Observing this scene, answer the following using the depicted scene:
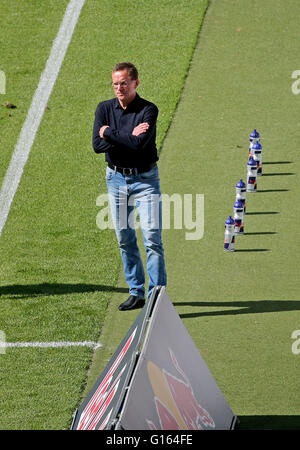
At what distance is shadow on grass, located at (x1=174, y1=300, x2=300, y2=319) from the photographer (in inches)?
396

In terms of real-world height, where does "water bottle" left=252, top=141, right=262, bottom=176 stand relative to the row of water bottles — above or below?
above

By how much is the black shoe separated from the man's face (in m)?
2.02

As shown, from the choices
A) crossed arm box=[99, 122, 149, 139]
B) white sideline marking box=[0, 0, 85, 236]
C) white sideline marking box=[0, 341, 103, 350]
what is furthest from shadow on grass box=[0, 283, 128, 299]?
crossed arm box=[99, 122, 149, 139]

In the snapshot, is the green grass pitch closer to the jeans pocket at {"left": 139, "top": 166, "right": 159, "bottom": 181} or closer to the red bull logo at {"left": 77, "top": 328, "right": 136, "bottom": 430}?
the red bull logo at {"left": 77, "top": 328, "right": 136, "bottom": 430}

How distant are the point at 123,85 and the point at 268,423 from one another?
11.5 feet

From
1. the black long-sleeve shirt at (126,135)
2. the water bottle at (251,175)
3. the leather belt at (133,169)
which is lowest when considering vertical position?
the water bottle at (251,175)

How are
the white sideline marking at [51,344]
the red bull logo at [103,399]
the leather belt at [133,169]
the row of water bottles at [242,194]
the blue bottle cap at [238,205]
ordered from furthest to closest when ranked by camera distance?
the blue bottle cap at [238,205]
the row of water bottles at [242,194]
the leather belt at [133,169]
the white sideline marking at [51,344]
the red bull logo at [103,399]

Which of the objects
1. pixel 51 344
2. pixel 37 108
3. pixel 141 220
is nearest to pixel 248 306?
pixel 141 220

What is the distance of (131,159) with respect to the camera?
970 cm

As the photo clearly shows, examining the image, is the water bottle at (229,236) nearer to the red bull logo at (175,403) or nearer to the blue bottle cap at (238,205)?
the blue bottle cap at (238,205)

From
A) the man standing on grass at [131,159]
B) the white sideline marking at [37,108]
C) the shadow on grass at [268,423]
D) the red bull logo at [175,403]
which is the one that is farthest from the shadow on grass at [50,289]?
the red bull logo at [175,403]

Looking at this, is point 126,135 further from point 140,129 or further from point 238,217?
point 238,217

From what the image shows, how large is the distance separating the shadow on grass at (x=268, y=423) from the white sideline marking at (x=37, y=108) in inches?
201

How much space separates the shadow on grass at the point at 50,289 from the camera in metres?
10.6
